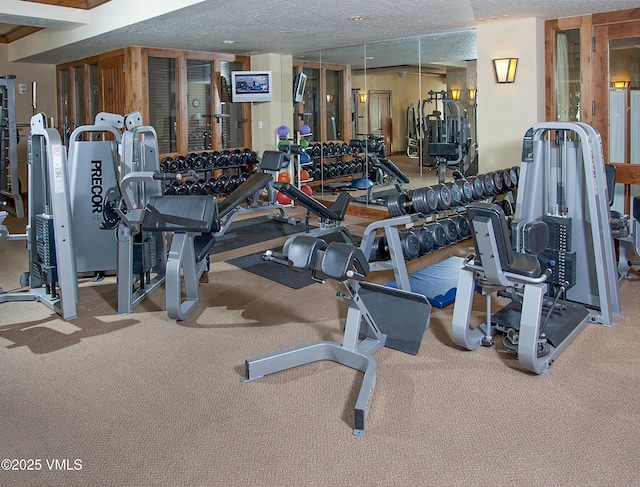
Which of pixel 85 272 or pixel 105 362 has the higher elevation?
pixel 85 272

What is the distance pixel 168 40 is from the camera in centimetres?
627

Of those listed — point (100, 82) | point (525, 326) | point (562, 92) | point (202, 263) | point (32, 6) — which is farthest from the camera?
point (100, 82)

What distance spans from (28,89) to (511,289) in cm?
825

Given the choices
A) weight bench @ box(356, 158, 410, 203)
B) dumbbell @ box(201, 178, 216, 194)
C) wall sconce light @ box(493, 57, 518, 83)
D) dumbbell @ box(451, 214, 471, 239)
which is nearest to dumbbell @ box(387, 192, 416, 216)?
dumbbell @ box(451, 214, 471, 239)

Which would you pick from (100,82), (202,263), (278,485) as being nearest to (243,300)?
(202,263)

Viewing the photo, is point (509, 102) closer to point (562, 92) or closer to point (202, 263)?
point (562, 92)

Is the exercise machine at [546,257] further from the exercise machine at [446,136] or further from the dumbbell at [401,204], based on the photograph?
the exercise machine at [446,136]

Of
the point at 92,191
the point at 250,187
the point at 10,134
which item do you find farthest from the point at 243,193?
the point at 10,134

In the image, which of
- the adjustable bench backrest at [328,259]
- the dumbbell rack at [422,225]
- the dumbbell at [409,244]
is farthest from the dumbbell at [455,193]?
the adjustable bench backrest at [328,259]

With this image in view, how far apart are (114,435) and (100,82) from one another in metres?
6.23

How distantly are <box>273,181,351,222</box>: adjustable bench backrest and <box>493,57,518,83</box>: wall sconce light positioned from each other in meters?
1.78

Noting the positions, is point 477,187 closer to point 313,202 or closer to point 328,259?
point 313,202

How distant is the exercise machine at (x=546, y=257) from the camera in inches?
101

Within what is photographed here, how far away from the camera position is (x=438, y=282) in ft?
13.3
